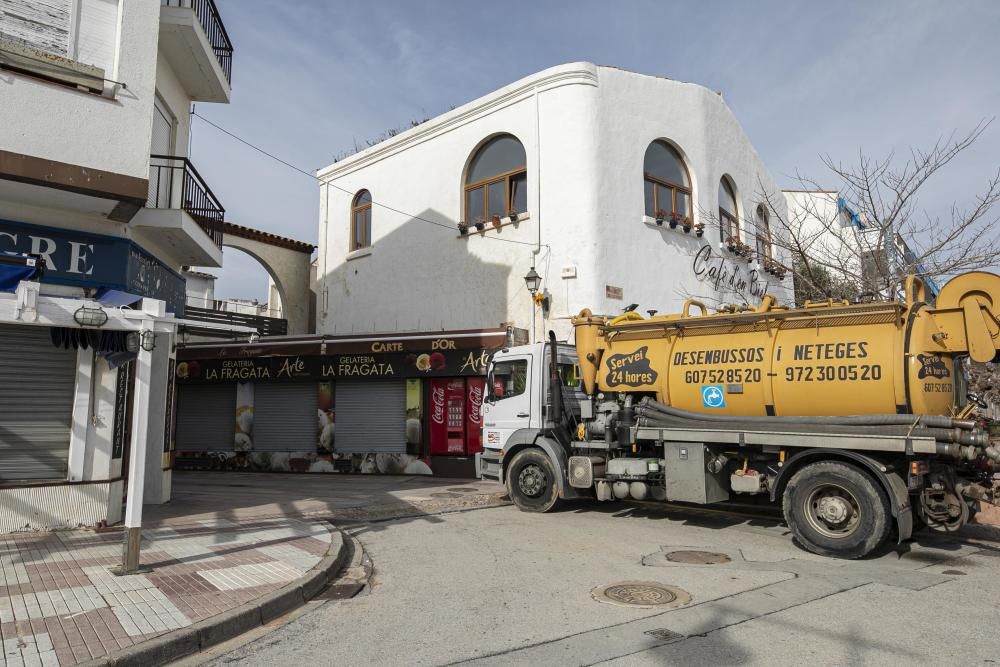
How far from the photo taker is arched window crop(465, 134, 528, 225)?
15.7 meters

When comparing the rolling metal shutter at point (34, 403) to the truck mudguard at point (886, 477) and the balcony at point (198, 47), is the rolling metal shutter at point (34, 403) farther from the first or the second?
the truck mudguard at point (886, 477)

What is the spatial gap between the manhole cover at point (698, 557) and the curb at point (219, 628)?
12.3 feet

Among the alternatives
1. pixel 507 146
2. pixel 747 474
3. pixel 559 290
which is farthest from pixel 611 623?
pixel 507 146

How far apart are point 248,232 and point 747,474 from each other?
17019 millimetres

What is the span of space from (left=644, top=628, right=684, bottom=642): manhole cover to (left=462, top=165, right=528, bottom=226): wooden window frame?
1175 cm

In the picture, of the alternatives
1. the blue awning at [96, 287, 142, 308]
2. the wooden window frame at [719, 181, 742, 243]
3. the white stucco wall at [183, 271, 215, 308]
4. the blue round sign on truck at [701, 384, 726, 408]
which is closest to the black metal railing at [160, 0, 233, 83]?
the blue awning at [96, 287, 142, 308]

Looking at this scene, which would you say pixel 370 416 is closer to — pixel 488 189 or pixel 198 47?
pixel 488 189

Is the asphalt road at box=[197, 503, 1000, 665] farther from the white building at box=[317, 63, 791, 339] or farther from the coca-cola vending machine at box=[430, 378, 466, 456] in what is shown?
the white building at box=[317, 63, 791, 339]

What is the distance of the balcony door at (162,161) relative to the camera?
1066 centimetres

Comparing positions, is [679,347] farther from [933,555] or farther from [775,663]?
[775,663]

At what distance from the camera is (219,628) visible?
4863 mm

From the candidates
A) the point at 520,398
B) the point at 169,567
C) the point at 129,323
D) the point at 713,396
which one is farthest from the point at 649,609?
the point at 520,398

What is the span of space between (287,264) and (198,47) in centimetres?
1176

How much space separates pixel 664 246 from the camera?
15453mm
